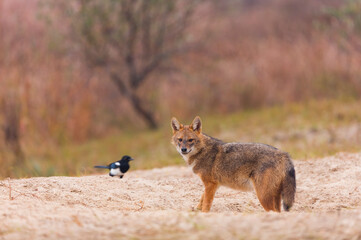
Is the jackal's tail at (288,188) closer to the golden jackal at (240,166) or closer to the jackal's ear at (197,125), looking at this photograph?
the golden jackal at (240,166)

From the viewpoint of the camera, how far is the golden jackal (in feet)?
17.6

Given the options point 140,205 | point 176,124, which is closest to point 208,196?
point 140,205

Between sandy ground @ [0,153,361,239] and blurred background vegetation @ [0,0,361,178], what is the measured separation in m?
5.00

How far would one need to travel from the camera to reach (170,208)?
5.80 metres

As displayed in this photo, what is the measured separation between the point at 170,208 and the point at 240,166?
918 mm

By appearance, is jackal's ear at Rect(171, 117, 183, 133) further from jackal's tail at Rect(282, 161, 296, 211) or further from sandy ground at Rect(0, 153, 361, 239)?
jackal's tail at Rect(282, 161, 296, 211)

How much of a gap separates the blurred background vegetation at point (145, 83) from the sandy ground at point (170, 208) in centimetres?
500

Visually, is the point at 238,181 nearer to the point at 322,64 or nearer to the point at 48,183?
the point at 48,183

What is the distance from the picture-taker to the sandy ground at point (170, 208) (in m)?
3.77

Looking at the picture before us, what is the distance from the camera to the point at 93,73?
16484mm

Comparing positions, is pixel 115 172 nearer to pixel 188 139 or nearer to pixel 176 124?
pixel 176 124

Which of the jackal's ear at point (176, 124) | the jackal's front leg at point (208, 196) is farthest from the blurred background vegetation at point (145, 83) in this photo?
the jackal's front leg at point (208, 196)

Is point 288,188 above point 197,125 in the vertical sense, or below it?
below

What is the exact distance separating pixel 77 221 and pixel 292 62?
13085 mm
